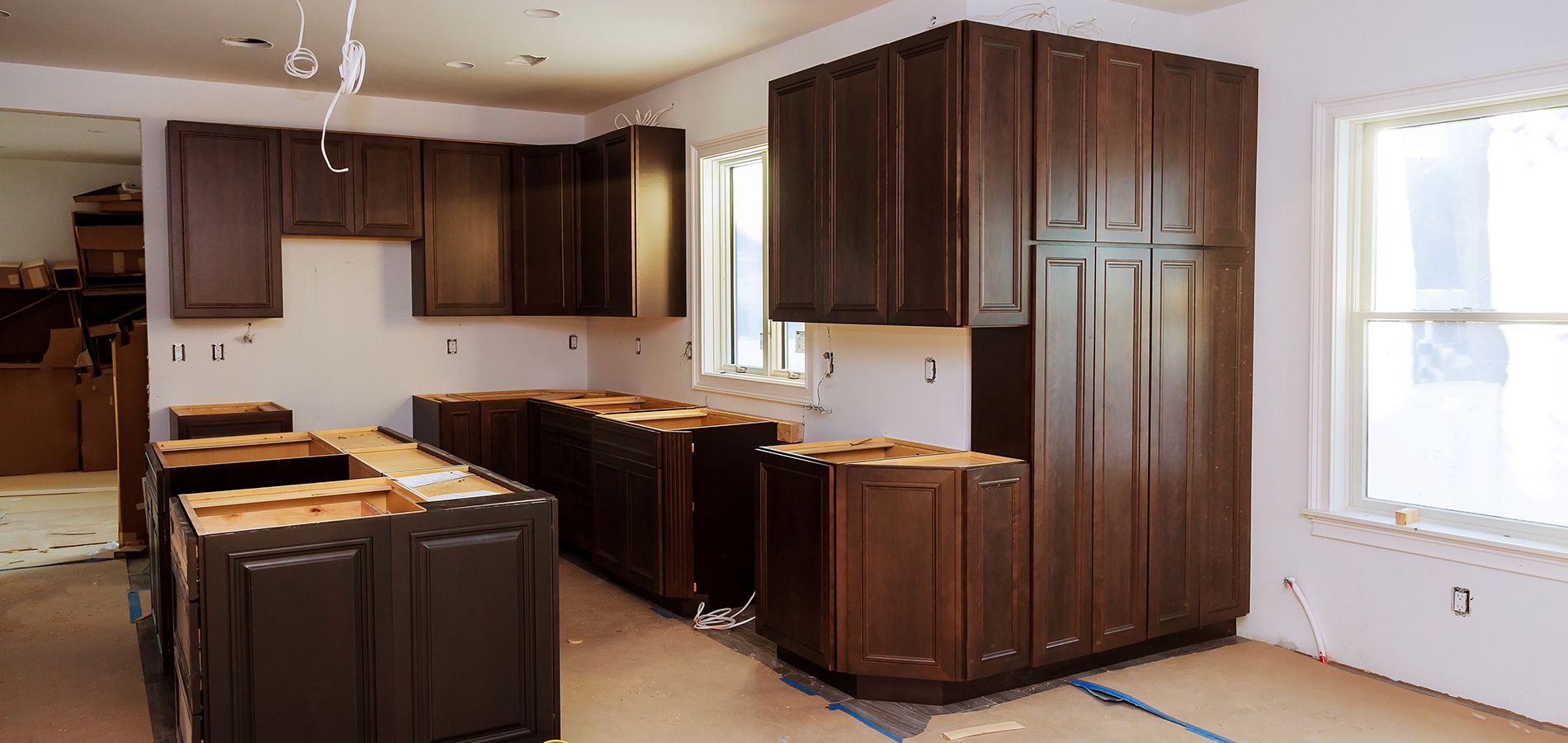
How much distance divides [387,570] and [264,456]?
5.84ft

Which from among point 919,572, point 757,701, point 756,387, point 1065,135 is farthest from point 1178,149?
point 757,701

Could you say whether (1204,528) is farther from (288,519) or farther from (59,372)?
(59,372)

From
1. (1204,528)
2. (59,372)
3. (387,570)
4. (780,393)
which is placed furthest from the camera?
(59,372)

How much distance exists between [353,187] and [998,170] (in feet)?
14.1

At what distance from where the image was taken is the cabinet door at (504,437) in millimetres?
6602

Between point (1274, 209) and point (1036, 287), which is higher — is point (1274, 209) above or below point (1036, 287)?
above

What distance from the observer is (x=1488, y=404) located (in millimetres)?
3916

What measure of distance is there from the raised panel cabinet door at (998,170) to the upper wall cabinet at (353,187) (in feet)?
13.6

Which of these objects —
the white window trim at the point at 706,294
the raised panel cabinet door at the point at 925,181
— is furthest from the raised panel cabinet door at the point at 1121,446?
the white window trim at the point at 706,294

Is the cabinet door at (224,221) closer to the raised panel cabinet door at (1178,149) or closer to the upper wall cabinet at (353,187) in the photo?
the upper wall cabinet at (353,187)

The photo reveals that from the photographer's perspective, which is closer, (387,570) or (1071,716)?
(387,570)

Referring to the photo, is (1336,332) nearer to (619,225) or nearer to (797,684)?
(797,684)

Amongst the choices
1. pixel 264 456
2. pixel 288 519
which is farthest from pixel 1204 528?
pixel 264 456

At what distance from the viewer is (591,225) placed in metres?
6.69
